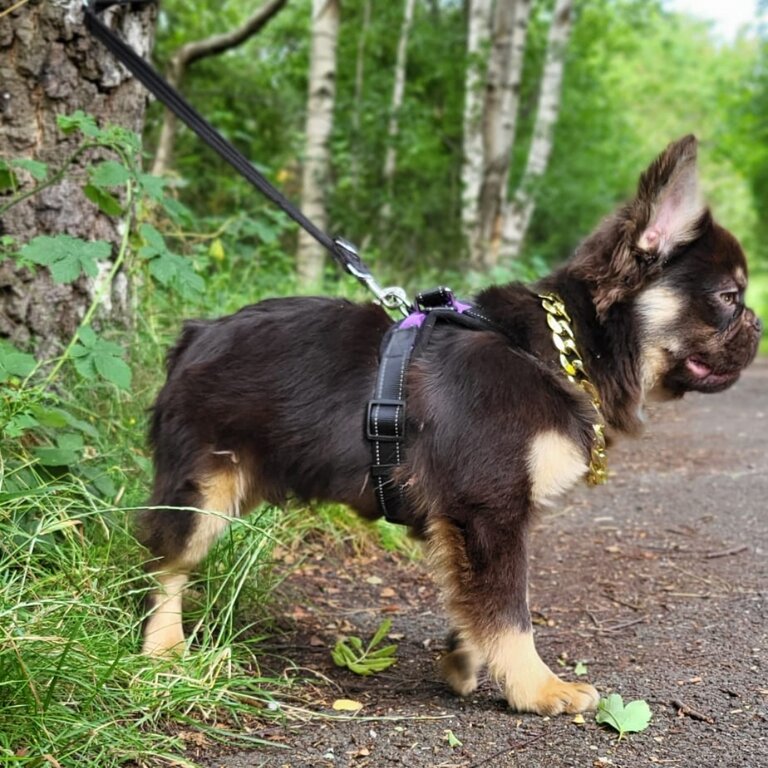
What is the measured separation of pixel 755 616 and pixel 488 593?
1.47m

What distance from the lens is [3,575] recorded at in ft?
10.6

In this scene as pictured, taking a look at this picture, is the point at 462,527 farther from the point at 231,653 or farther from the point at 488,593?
the point at 231,653

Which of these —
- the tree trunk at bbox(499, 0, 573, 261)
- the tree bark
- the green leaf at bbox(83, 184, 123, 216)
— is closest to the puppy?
the green leaf at bbox(83, 184, 123, 216)

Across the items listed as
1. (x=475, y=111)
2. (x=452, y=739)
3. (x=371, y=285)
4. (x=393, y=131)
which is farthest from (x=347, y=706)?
(x=475, y=111)

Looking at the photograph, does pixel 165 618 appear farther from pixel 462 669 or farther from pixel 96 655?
pixel 462 669

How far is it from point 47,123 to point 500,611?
3.29m

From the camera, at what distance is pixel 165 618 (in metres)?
3.54

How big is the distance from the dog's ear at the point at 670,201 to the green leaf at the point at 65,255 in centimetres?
219

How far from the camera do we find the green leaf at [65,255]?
12.3ft

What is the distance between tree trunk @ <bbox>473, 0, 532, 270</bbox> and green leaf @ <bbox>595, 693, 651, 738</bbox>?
11.3 metres

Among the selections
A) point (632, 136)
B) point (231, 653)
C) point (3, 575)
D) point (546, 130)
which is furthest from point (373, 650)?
point (632, 136)

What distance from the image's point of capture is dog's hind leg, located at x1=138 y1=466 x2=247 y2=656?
3.54 m

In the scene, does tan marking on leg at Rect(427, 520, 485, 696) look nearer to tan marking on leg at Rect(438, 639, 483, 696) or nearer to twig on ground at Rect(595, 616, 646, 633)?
tan marking on leg at Rect(438, 639, 483, 696)

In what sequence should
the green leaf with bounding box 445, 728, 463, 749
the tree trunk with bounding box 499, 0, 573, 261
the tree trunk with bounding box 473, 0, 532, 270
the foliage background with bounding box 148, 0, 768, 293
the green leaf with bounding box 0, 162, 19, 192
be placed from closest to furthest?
the green leaf with bounding box 445, 728, 463, 749
the green leaf with bounding box 0, 162, 19, 192
the foliage background with bounding box 148, 0, 768, 293
the tree trunk with bounding box 473, 0, 532, 270
the tree trunk with bounding box 499, 0, 573, 261
